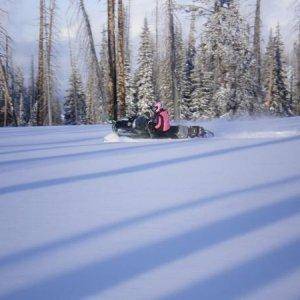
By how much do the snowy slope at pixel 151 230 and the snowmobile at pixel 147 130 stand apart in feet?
13.0

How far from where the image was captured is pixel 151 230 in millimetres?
3795

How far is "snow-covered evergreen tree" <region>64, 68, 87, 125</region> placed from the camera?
5269cm

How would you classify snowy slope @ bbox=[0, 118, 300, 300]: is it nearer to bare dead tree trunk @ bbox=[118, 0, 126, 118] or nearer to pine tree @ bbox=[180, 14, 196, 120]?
bare dead tree trunk @ bbox=[118, 0, 126, 118]

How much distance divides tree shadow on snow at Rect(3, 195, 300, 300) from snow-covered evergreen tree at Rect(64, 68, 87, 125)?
48.7m

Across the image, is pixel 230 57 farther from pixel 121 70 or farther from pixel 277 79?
pixel 277 79

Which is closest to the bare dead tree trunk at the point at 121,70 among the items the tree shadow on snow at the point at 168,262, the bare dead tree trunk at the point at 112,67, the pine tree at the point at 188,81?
the bare dead tree trunk at the point at 112,67

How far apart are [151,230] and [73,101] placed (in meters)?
51.6

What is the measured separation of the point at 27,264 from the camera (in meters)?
3.13

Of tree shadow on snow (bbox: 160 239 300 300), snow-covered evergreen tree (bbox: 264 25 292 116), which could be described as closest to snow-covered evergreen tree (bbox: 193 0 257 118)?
snow-covered evergreen tree (bbox: 264 25 292 116)

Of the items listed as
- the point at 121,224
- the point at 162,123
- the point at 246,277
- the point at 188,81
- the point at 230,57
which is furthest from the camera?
the point at 188,81

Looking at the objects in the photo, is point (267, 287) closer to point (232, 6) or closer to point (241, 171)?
point (241, 171)

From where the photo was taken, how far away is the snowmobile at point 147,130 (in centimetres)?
1155

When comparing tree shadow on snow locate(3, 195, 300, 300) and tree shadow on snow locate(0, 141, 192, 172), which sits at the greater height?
tree shadow on snow locate(0, 141, 192, 172)

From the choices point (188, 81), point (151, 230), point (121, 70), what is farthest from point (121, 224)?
point (188, 81)
